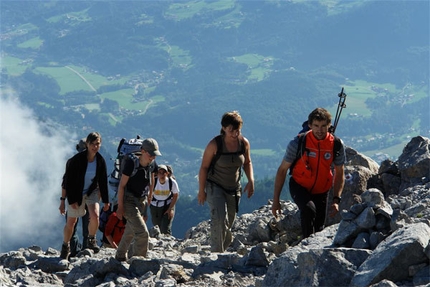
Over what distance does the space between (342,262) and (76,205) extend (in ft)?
22.6

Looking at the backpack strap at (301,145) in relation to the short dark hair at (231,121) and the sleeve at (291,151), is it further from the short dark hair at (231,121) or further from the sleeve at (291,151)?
the short dark hair at (231,121)

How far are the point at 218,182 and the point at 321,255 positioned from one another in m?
4.52

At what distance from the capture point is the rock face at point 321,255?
8266mm

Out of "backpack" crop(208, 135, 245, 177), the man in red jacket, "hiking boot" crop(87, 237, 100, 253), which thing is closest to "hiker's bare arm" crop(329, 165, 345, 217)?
the man in red jacket

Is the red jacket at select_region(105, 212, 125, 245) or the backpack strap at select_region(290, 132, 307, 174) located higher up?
the backpack strap at select_region(290, 132, 307, 174)

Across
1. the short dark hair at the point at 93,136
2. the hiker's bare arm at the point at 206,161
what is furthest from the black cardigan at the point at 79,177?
the hiker's bare arm at the point at 206,161

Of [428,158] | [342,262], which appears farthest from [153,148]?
[428,158]

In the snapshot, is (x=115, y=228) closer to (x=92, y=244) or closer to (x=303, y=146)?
(x=92, y=244)

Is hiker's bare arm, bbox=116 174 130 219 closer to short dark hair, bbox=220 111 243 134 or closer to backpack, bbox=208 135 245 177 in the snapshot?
backpack, bbox=208 135 245 177

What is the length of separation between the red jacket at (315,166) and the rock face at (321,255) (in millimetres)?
600

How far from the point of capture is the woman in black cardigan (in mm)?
14109

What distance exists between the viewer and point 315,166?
11.2 m

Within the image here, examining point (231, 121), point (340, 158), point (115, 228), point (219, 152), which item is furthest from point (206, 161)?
point (115, 228)

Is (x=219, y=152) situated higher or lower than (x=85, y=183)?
higher
